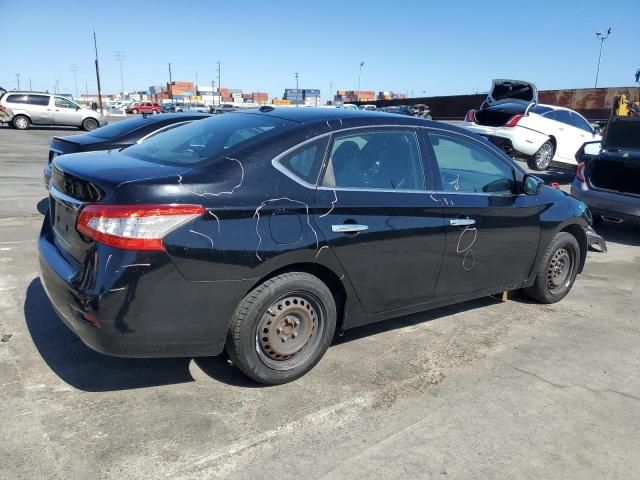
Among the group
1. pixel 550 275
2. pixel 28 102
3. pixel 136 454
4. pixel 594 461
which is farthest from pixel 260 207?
pixel 28 102

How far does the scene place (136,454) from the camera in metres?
2.61

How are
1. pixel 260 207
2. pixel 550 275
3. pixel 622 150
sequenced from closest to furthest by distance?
1. pixel 260 207
2. pixel 550 275
3. pixel 622 150

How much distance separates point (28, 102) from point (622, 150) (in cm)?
2505

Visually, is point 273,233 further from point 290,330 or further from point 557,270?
point 557,270

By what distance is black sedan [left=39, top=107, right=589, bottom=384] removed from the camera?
2.75 meters

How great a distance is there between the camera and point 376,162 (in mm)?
3641

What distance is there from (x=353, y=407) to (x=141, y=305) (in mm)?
1337

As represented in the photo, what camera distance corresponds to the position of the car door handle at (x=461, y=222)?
3.90m

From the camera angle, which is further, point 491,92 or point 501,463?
point 491,92

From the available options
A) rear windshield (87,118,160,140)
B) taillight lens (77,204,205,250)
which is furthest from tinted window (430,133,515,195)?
rear windshield (87,118,160,140)

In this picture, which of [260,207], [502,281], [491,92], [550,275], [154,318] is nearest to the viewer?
[154,318]

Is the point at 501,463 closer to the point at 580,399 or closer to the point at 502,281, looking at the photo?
the point at 580,399

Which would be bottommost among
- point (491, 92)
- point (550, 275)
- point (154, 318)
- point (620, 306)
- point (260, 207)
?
point (620, 306)

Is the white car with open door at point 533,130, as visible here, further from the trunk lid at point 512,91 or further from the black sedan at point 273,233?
the black sedan at point 273,233
